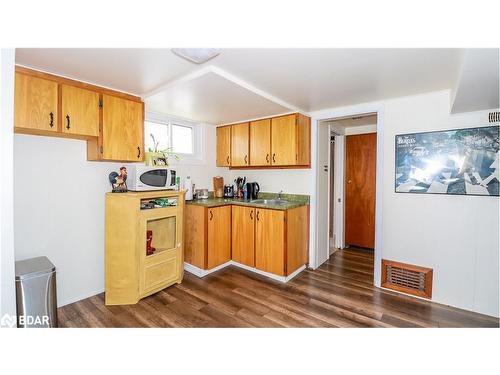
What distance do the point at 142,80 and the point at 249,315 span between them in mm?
2346

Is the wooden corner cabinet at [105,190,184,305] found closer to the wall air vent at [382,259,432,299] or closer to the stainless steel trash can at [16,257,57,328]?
the stainless steel trash can at [16,257,57,328]

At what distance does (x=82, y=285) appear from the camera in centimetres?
225

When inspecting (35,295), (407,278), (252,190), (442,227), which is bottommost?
(407,278)

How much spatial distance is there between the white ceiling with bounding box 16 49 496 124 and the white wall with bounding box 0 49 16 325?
0.64m

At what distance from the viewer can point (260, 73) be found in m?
1.87

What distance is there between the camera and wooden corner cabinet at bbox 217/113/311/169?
2846 millimetres

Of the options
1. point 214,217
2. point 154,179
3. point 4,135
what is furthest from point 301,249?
point 4,135

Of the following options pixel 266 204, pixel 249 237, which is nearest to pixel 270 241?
pixel 249 237

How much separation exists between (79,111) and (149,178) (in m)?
0.82

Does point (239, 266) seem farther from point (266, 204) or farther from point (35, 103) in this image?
point (35, 103)

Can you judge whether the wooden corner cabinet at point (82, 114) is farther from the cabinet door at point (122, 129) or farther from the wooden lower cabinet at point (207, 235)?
the wooden lower cabinet at point (207, 235)

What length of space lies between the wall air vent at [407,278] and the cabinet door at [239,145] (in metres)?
2.22

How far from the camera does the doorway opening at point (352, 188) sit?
384cm

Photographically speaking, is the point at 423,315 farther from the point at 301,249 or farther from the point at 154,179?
the point at 154,179
